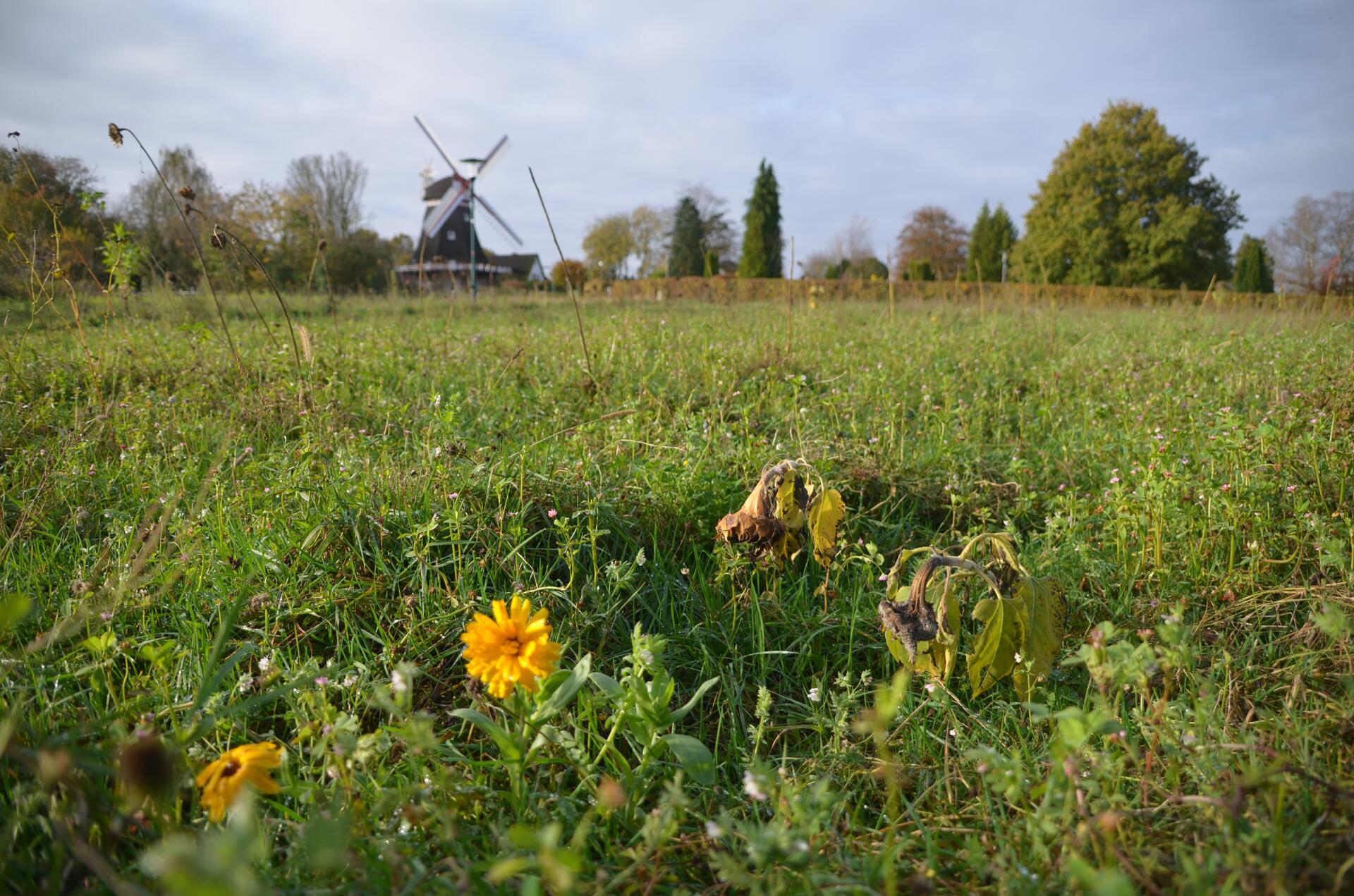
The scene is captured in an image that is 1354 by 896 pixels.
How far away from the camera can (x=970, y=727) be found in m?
1.61

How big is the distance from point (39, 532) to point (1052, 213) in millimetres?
33515

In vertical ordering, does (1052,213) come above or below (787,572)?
above

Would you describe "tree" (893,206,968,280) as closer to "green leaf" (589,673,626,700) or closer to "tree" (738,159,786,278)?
"tree" (738,159,786,278)

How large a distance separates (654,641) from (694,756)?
8.5 inches

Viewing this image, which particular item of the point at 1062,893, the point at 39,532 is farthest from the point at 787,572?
the point at 39,532

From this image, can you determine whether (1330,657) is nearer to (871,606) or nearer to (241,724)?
(871,606)

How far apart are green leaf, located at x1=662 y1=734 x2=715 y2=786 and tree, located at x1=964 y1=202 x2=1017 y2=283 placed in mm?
39100

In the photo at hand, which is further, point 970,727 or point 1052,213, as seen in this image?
point 1052,213

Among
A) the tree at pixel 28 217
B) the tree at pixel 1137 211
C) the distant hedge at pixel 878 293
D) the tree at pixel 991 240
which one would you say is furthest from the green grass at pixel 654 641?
the tree at pixel 991 240

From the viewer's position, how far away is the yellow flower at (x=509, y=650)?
112 cm

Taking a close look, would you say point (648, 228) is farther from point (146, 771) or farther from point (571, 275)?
point (146, 771)

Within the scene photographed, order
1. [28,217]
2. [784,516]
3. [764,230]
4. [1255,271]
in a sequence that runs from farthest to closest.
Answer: [764,230] < [1255,271] < [28,217] < [784,516]

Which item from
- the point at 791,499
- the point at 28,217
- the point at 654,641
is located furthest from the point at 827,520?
the point at 28,217

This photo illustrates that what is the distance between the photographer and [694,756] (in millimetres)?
1241
